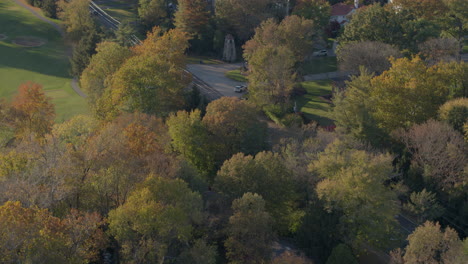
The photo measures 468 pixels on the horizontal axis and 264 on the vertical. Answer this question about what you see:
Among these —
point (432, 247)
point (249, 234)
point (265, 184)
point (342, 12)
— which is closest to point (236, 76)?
point (342, 12)

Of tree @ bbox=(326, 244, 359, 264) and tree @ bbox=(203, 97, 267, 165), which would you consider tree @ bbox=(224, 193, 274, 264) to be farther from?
tree @ bbox=(203, 97, 267, 165)

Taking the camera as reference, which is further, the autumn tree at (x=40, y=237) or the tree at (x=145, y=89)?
the tree at (x=145, y=89)

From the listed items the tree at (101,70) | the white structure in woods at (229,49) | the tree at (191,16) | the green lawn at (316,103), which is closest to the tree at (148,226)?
the green lawn at (316,103)

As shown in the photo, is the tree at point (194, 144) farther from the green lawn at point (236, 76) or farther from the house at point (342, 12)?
the house at point (342, 12)

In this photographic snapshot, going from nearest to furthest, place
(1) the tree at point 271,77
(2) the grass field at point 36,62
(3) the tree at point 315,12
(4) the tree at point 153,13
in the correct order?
(1) the tree at point 271,77 → (2) the grass field at point 36,62 → (3) the tree at point 315,12 → (4) the tree at point 153,13

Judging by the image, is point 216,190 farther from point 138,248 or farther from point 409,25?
point 409,25

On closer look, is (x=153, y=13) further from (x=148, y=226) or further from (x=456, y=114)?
(x=148, y=226)

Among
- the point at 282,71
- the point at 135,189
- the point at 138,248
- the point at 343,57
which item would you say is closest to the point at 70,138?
the point at 135,189
